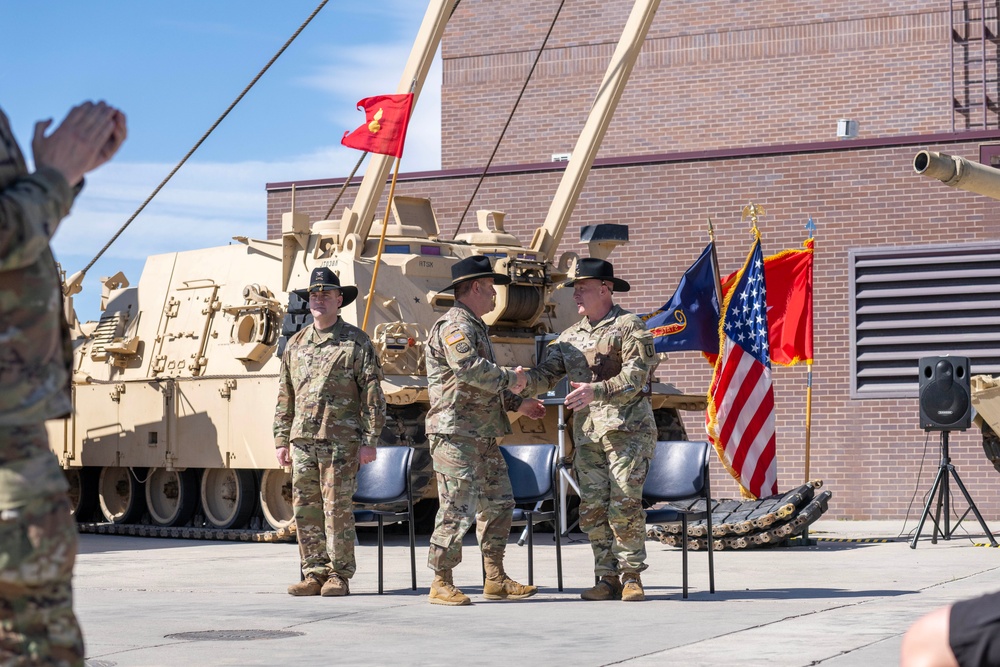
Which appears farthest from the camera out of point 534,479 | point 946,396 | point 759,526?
point 946,396

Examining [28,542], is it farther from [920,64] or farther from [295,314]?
[920,64]

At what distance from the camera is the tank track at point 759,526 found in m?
13.2

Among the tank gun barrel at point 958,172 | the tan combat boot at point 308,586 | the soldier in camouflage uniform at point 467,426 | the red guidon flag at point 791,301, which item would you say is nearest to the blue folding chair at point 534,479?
the soldier in camouflage uniform at point 467,426

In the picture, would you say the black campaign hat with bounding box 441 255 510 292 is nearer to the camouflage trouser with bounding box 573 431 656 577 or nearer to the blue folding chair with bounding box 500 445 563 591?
the camouflage trouser with bounding box 573 431 656 577

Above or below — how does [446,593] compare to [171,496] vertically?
below

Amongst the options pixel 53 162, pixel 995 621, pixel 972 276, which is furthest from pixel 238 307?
pixel 995 621

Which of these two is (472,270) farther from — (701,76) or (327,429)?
(701,76)

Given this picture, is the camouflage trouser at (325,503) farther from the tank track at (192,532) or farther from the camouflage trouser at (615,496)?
the tank track at (192,532)

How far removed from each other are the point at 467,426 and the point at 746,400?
6172 mm

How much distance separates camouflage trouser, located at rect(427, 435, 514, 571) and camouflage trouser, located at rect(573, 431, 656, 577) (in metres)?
0.49

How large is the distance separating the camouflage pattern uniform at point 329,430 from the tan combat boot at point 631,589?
66.3 inches

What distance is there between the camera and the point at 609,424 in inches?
353

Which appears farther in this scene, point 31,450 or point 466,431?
point 466,431

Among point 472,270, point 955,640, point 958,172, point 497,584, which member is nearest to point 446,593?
point 497,584
